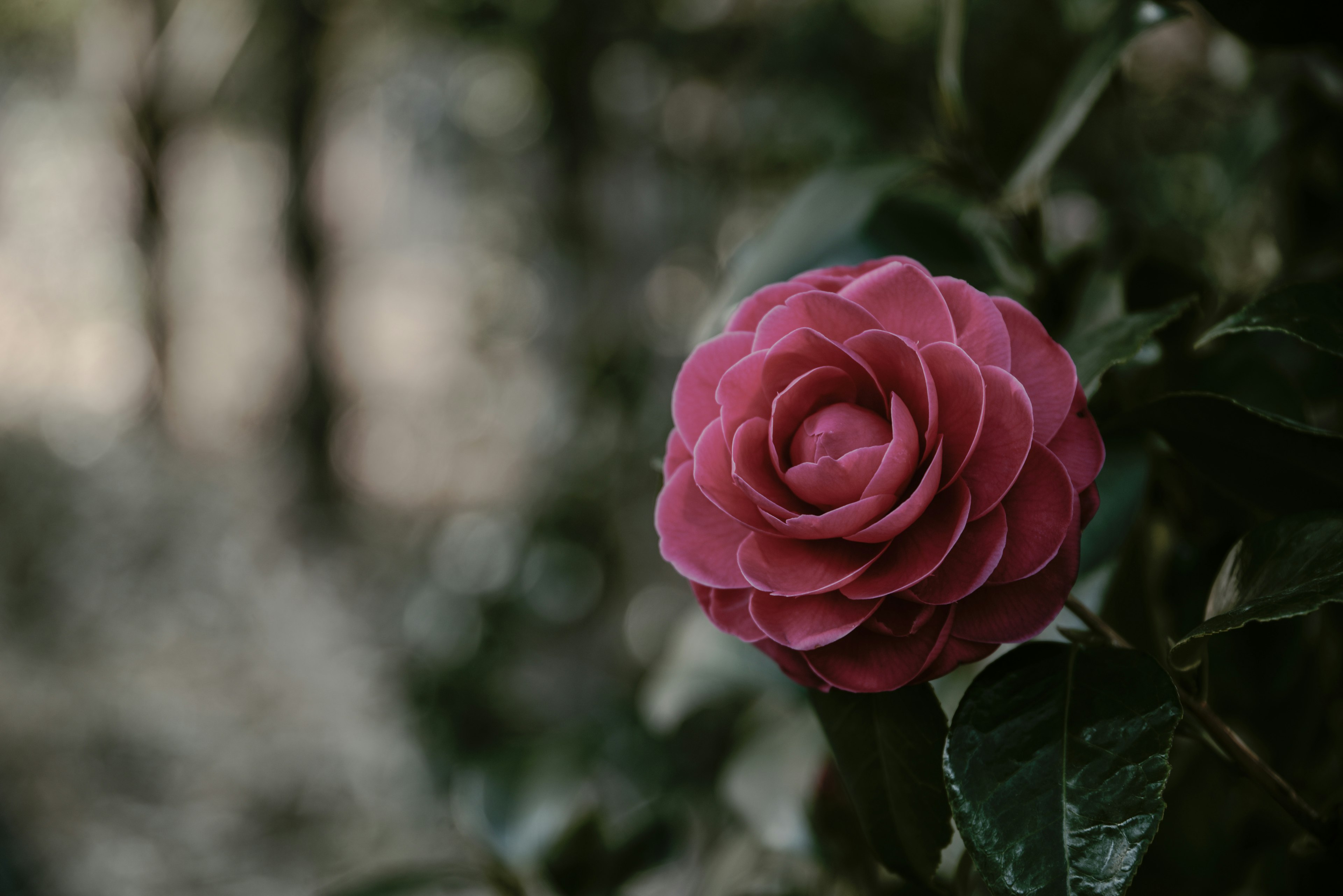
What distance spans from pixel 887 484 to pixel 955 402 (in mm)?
37

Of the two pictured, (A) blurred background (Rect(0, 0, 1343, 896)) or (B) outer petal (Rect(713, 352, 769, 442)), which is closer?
(B) outer petal (Rect(713, 352, 769, 442))

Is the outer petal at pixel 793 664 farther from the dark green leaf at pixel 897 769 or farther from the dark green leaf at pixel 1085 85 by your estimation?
the dark green leaf at pixel 1085 85

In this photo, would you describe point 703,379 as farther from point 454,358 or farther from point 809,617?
point 454,358

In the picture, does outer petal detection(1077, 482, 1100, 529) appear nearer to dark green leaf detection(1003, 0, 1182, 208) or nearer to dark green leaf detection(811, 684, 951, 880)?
dark green leaf detection(811, 684, 951, 880)

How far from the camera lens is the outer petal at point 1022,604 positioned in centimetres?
23

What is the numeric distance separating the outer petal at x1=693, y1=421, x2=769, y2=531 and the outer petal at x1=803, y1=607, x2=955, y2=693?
0.05m

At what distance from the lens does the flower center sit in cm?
25

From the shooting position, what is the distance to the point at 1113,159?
0.95m

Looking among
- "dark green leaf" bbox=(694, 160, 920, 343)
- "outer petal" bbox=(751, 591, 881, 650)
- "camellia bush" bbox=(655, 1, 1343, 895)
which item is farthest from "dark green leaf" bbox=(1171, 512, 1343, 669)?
"dark green leaf" bbox=(694, 160, 920, 343)

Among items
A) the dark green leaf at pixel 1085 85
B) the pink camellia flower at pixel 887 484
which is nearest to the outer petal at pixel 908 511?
the pink camellia flower at pixel 887 484

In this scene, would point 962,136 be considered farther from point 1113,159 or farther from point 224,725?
point 224,725

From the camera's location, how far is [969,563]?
0.78ft

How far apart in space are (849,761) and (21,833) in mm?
1949

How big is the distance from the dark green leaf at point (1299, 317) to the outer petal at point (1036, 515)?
0.08 meters
